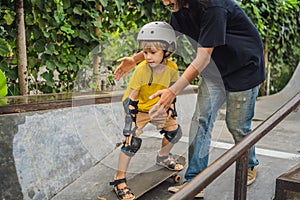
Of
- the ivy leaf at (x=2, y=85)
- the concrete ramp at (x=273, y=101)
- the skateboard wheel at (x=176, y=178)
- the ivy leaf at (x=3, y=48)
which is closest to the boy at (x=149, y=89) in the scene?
the skateboard wheel at (x=176, y=178)

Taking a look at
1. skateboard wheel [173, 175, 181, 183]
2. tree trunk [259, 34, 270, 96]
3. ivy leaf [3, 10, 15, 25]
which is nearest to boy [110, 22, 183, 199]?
skateboard wheel [173, 175, 181, 183]

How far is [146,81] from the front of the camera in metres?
1.94

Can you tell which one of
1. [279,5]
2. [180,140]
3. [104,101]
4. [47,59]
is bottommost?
[180,140]

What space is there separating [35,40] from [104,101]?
1.05 meters

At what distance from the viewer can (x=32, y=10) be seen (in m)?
3.12

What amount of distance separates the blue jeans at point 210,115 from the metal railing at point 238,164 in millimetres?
396

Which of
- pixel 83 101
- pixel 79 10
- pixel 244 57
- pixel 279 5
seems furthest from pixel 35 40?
pixel 279 5

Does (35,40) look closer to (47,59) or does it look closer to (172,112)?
(47,59)

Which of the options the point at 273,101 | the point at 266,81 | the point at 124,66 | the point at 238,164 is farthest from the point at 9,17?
the point at 266,81

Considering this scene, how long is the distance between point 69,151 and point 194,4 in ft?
4.87

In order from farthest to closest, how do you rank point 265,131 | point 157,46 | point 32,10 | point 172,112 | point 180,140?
point 32,10
point 180,140
point 172,112
point 157,46
point 265,131

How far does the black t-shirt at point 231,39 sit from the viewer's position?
1.83 metres

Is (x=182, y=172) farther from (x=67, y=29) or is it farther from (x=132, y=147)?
(x=67, y=29)

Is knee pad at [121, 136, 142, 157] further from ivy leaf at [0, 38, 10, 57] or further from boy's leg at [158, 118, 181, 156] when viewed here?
ivy leaf at [0, 38, 10, 57]
